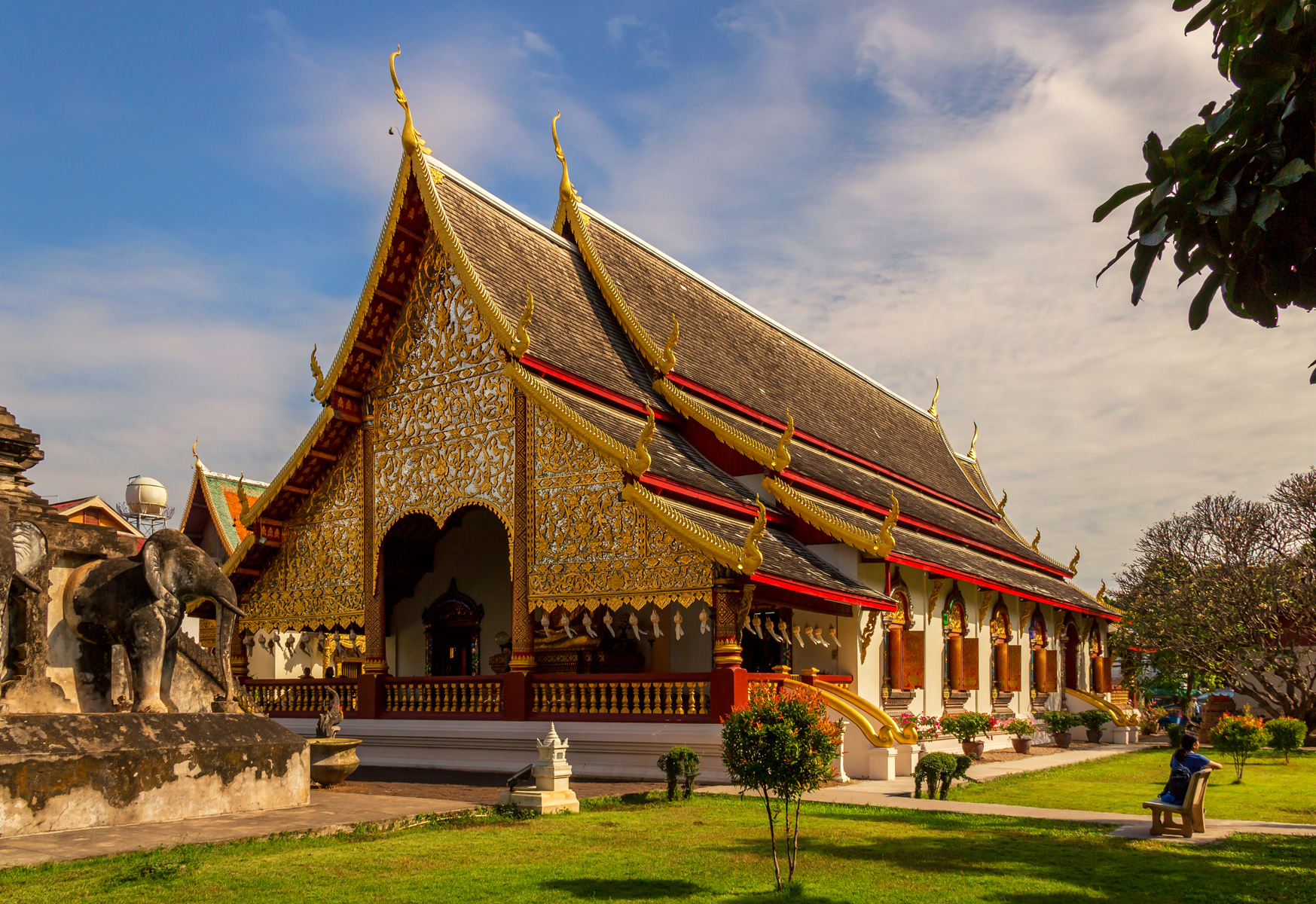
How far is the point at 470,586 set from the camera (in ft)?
59.5

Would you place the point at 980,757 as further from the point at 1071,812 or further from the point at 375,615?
the point at 375,615

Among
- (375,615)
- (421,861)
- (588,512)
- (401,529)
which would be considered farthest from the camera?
(401,529)

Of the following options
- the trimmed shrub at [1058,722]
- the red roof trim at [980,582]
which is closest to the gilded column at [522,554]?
the red roof trim at [980,582]

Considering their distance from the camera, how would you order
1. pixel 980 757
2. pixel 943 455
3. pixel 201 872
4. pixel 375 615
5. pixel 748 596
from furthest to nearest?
pixel 943 455 < pixel 980 757 < pixel 375 615 < pixel 748 596 < pixel 201 872

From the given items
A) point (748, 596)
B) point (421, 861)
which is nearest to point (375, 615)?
point (748, 596)

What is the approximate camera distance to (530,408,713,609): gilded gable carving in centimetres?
1248

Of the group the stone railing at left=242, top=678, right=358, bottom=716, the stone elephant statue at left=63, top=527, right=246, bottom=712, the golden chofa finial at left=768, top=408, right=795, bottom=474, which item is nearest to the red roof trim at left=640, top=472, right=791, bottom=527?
the golden chofa finial at left=768, top=408, right=795, bottom=474

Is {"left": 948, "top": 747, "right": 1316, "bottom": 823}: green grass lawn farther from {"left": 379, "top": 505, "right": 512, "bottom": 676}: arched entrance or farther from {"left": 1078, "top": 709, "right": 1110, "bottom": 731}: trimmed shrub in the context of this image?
{"left": 379, "top": 505, "right": 512, "bottom": 676}: arched entrance

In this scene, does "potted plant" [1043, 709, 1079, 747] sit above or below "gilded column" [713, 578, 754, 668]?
below

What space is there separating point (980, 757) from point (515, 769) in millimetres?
6905

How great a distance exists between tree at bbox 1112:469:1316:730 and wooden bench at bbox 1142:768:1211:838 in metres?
15.3

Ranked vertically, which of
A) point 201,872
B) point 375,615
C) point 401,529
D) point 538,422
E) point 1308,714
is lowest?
point 1308,714

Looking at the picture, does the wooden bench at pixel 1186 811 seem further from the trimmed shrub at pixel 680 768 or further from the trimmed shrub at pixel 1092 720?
the trimmed shrub at pixel 1092 720

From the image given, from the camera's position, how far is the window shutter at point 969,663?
18.3 m
